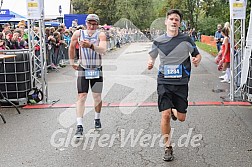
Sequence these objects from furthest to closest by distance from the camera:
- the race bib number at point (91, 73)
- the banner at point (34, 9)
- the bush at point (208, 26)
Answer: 1. the bush at point (208, 26)
2. the banner at point (34, 9)
3. the race bib number at point (91, 73)

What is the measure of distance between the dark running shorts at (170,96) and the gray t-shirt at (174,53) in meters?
0.07

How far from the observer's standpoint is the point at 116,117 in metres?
7.92

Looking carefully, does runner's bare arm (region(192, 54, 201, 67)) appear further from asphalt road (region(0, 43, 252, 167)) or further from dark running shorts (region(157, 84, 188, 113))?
asphalt road (region(0, 43, 252, 167))

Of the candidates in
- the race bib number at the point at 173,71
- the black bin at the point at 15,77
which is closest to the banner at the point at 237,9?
the race bib number at the point at 173,71

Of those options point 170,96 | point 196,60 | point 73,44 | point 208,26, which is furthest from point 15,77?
point 208,26

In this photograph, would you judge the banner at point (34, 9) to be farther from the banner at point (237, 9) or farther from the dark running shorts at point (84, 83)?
the banner at point (237, 9)

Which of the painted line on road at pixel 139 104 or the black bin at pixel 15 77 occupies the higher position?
the black bin at pixel 15 77

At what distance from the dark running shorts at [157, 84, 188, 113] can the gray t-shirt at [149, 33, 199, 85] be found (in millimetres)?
68

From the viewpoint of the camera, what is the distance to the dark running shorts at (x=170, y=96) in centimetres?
533

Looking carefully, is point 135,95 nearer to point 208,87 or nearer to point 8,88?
point 208,87

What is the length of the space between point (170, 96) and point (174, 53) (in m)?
0.58

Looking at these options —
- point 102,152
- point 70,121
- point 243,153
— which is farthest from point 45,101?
point 243,153

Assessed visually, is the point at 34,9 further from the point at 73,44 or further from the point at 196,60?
the point at 196,60

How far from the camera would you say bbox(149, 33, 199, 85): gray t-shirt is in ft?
17.4
